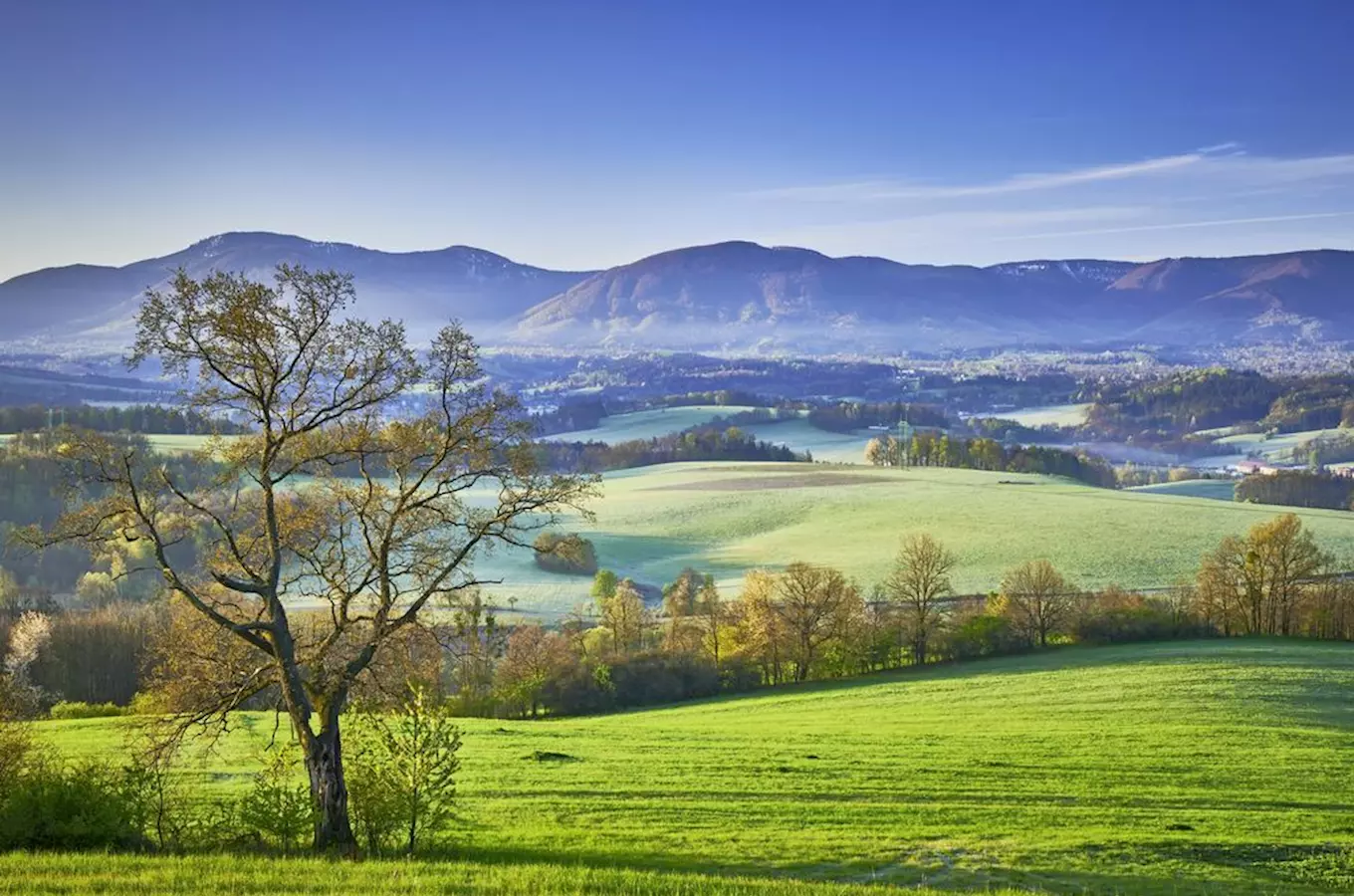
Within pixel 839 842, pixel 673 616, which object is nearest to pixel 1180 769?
pixel 839 842

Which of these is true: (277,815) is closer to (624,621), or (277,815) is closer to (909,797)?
(909,797)

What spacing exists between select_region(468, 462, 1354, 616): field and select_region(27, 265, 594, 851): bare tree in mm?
63475

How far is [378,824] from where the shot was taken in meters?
19.1

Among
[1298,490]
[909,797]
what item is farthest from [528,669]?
[1298,490]

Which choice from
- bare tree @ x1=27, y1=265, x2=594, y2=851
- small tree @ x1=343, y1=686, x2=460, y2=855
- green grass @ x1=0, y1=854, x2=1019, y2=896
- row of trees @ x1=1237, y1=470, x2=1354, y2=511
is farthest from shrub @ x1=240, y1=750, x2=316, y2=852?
row of trees @ x1=1237, y1=470, x2=1354, y2=511

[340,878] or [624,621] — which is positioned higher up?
[340,878]

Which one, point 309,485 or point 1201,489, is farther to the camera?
point 1201,489

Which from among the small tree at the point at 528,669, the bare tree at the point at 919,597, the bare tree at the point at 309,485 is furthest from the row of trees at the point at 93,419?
the bare tree at the point at 309,485

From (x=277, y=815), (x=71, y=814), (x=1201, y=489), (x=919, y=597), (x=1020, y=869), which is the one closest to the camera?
(x=71, y=814)

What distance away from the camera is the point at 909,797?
26.7 m

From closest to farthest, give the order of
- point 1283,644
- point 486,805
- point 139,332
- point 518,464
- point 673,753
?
1. point 139,332
2. point 518,464
3. point 486,805
4. point 673,753
5. point 1283,644

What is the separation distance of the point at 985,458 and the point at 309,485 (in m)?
151

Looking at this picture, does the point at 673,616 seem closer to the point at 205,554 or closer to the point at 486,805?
the point at 486,805

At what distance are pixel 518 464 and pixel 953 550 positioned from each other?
3058 inches
